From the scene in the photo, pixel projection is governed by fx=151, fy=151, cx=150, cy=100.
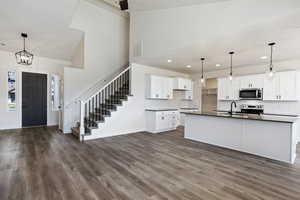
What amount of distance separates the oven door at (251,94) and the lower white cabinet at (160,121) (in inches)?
110

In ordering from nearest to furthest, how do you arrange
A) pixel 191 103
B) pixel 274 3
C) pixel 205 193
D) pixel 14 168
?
pixel 205 193 < pixel 274 3 < pixel 14 168 < pixel 191 103

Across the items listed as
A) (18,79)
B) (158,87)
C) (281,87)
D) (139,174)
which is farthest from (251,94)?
(18,79)

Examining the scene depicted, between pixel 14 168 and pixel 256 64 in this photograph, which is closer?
pixel 14 168

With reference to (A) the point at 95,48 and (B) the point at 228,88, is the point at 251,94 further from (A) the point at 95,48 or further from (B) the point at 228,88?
(A) the point at 95,48

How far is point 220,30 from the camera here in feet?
10.6

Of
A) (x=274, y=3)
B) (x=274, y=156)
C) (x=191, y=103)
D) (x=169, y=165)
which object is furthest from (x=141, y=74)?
(x=274, y=156)

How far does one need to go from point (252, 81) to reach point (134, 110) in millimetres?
4669

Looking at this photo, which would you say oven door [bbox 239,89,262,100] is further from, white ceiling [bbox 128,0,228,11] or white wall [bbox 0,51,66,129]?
white wall [bbox 0,51,66,129]

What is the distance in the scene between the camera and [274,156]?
3.40 metres

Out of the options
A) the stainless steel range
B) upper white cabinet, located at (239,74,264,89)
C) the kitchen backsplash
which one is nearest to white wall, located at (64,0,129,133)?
upper white cabinet, located at (239,74,264,89)

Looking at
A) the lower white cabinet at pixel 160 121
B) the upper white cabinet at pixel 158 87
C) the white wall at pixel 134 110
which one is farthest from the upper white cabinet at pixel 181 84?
the lower white cabinet at pixel 160 121

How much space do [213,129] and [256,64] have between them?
143 inches

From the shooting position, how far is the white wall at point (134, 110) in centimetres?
530

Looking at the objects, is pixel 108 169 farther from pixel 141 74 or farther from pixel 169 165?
pixel 141 74
